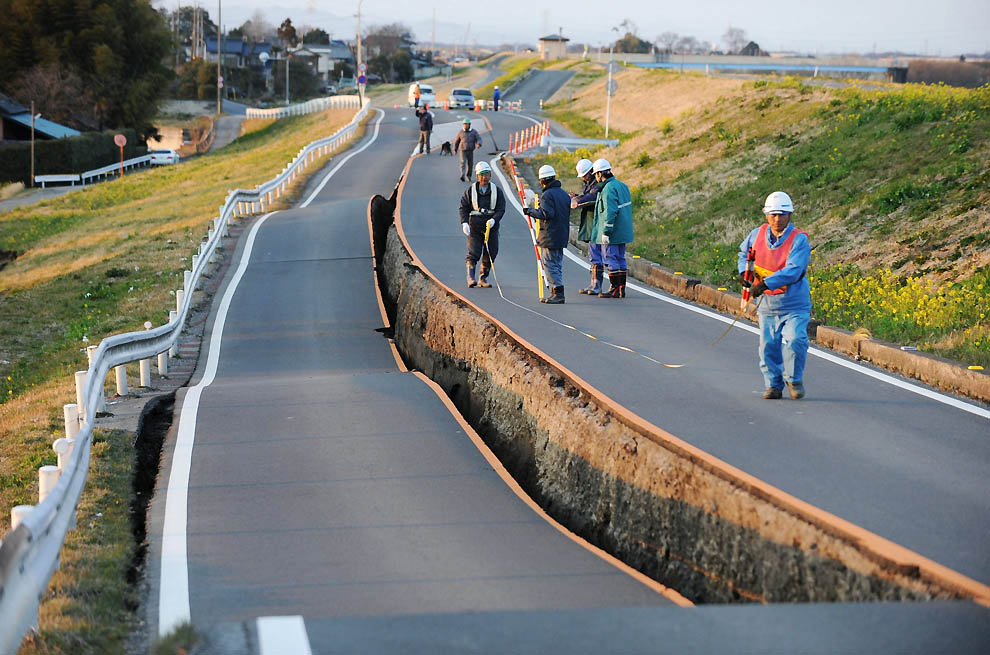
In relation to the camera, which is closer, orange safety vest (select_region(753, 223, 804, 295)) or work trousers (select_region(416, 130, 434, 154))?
orange safety vest (select_region(753, 223, 804, 295))

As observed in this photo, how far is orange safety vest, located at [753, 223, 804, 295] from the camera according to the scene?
28.4 ft

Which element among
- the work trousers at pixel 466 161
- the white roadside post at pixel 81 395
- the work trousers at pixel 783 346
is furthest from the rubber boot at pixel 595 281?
the work trousers at pixel 466 161

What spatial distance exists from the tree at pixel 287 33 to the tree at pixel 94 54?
97.3m

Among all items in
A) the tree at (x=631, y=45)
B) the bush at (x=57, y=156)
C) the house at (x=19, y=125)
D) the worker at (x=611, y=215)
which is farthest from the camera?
the tree at (x=631, y=45)

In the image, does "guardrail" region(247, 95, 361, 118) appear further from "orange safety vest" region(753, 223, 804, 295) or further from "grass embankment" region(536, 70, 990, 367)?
"orange safety vest" region(753, 223, 804, 295)

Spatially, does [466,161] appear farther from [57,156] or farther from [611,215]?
[57,156]

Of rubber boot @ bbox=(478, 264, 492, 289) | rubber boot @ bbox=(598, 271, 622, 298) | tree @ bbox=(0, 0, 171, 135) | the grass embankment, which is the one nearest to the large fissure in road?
rubber boot @ bbox=(478, 264, 492, 289)

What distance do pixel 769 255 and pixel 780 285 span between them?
317 millimetres

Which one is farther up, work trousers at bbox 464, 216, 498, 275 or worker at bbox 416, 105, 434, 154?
worker at bbox 416, 105, 434, 154

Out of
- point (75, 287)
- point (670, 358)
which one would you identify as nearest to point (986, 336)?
point (670, 358)

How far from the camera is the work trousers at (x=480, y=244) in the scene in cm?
1526

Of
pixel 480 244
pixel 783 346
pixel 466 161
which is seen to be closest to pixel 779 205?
pixel 783 346

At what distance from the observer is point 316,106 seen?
72.6 m

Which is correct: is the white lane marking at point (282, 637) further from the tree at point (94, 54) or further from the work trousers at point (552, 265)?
the tree at point (94, 54)
